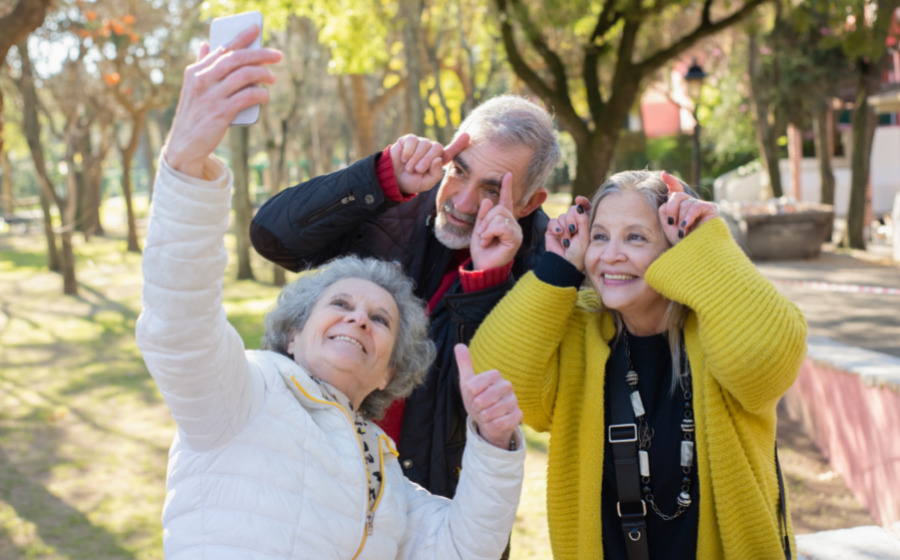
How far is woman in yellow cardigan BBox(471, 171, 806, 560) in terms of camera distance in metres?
2.31

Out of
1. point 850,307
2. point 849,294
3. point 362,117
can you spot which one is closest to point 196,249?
point 850,307

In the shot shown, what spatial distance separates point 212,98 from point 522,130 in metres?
1.57

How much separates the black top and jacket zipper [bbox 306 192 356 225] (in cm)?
101

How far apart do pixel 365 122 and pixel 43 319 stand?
7.52 meters

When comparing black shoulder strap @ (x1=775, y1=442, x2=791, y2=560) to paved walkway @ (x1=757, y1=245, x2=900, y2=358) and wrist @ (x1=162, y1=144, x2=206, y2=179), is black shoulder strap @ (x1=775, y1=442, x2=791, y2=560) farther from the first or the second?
paved walkway @ (x1=757, y1=245, x2=900, y2=358)

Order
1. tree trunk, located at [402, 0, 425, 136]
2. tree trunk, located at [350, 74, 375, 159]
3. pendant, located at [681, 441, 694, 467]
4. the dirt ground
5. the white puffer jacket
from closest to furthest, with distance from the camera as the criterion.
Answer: the white puffer jacket
pendant, located at [681, 441, 694, 467]
the dirt ground
tree trunk, located at [402, 0, 425, 136]
tree trunk, located at [350, 74, 375, 159]

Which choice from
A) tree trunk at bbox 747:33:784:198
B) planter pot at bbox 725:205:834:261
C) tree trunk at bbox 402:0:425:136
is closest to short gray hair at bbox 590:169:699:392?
tree trunk at bbox 402:0:425:136

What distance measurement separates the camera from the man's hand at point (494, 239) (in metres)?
2.74

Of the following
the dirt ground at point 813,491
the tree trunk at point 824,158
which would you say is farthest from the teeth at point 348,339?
the tree trunk at point 824,158

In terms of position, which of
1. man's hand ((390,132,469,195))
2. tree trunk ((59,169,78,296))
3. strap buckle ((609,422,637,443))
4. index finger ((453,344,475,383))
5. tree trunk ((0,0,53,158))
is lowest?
tree trunk ((59,169,78,296))

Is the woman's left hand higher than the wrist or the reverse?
the reverse

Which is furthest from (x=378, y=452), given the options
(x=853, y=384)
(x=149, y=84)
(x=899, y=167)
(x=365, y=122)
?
(x=899, y=167)

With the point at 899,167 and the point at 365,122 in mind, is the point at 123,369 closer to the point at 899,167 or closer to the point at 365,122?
the point at 365,122

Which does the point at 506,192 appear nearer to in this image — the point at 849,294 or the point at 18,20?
the point at 18,20
